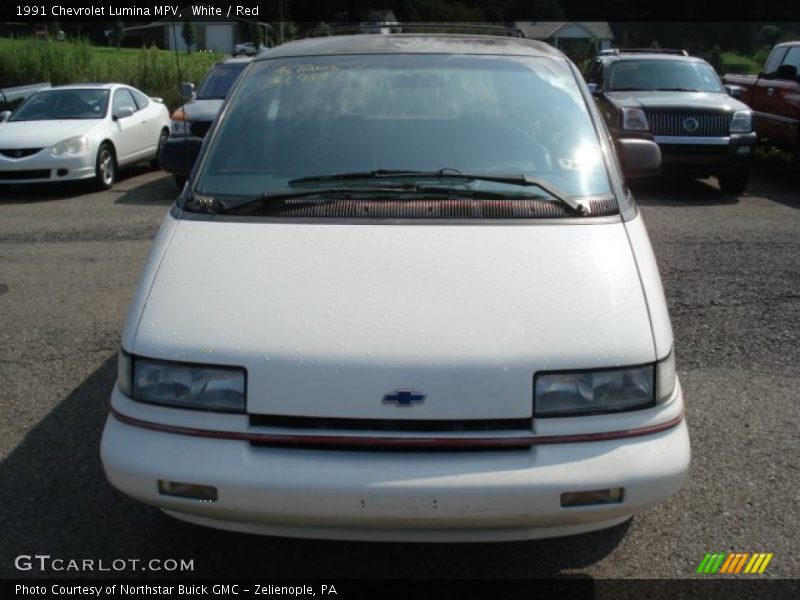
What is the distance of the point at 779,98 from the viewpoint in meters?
13.0

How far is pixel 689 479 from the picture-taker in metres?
3.87

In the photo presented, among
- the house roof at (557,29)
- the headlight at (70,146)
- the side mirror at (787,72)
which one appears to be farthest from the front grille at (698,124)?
the house roof at (557,29)

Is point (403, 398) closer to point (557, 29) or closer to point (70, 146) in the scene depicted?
point (70, 146)

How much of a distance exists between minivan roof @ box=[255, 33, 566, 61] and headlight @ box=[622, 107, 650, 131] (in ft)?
22.6

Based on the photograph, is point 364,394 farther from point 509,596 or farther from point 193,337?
point 509,596

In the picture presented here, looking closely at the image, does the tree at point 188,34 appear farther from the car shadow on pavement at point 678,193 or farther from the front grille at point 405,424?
the front grille at point 405,424

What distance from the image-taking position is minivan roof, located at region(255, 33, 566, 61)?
13.9 feet

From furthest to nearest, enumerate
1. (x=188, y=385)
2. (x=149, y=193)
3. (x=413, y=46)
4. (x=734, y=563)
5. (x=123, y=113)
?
(x=123, y=113)
(x=149, y=193)
(x=413, y=46)
(x=734, y=563)
(x=188, y=385)

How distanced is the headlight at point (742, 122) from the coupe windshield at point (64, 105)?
8.51m

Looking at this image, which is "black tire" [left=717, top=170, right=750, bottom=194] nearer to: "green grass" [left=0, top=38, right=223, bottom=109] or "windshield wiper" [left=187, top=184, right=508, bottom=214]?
"windshield wiper" [left=187, top=184, right=508, bottom=214]

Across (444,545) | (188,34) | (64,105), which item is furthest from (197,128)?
(188,34)

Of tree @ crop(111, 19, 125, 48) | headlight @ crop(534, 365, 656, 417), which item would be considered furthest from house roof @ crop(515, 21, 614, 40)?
headlight @ crop(534, 365, 656, 417)

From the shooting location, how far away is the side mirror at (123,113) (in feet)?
41.5

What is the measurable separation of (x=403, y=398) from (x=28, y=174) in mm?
10207
